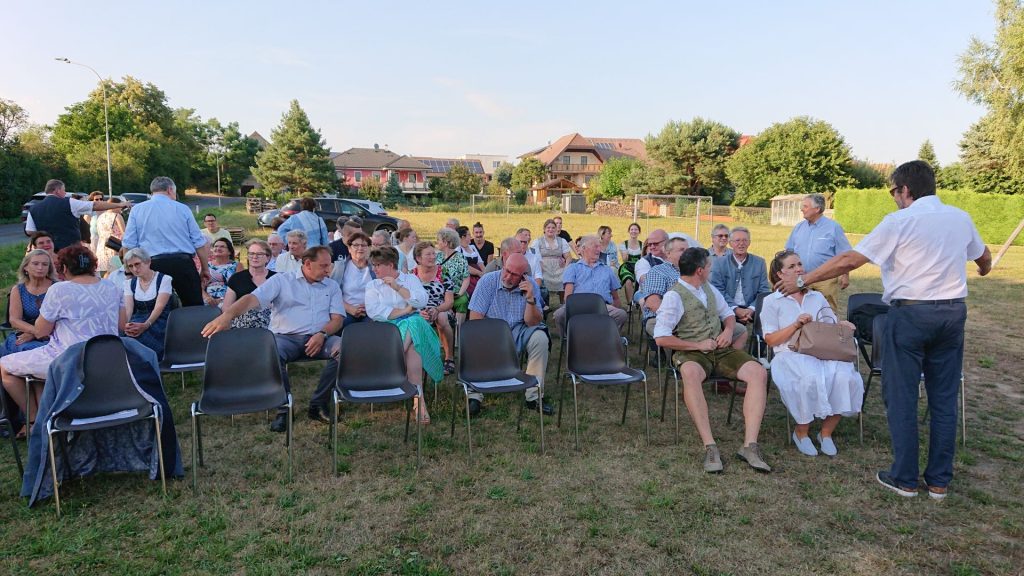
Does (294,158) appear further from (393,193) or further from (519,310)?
(519,310)

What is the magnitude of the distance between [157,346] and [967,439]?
6338 millimetres

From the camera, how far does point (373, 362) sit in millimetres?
4250

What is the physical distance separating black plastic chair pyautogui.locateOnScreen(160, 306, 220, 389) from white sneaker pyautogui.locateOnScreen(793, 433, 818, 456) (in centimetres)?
444

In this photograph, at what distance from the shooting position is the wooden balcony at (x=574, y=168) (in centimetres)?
7212

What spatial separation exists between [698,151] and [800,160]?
8.80 metres

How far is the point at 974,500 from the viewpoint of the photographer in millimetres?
3461

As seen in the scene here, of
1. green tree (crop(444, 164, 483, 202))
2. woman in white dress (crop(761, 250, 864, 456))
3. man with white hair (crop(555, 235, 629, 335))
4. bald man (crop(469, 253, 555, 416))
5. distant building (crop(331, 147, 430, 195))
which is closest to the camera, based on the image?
woman in white dress (crop(761, 250, 864, 456))

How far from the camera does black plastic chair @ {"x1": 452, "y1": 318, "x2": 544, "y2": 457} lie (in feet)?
14.1

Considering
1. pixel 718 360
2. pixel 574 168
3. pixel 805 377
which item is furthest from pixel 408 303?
pixel 574 168

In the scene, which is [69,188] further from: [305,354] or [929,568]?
[929,568]

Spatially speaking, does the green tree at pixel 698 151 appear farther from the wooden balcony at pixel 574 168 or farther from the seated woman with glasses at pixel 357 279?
the seated woman with glasses at pixel 357 279

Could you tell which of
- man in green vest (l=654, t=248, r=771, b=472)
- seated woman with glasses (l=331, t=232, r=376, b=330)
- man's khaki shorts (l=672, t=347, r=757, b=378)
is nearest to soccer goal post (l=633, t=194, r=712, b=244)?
seated woman with glasses (l=331, t=232, r=376, b=330)

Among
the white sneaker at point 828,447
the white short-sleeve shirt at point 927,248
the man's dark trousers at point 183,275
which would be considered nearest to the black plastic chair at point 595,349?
the white sneaker at point 828,447

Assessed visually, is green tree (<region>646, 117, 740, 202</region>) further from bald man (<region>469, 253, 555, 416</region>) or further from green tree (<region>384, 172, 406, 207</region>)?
bald man (<region>469, 253, 555, 416</region>)
